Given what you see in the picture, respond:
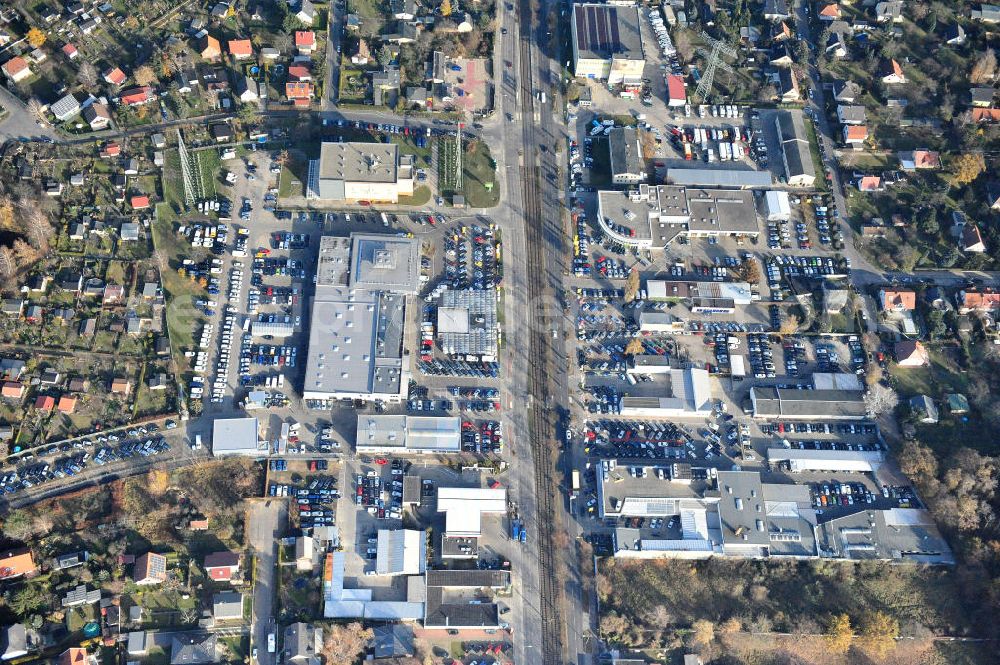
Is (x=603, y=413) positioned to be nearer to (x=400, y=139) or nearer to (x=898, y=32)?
(x=400, y=139)

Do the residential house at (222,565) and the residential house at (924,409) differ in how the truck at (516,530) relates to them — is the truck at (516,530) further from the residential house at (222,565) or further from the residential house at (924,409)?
the residential house at (924,409)

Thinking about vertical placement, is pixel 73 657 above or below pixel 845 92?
below

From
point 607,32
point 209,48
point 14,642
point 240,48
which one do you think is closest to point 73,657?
point 14,642

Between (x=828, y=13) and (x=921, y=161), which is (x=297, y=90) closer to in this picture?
(x=828, y=13)

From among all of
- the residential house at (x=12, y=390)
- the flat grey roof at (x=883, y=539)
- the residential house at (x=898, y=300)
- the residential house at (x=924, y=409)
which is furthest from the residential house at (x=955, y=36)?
the residential house at (x=12, y=390)

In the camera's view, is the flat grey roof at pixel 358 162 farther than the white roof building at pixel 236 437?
Yes

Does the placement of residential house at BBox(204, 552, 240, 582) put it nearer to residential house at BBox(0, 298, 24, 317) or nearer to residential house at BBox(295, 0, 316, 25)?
residential house at BBox(0, 298, 24, 317)

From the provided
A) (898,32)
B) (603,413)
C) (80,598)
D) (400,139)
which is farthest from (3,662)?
(898,32)
